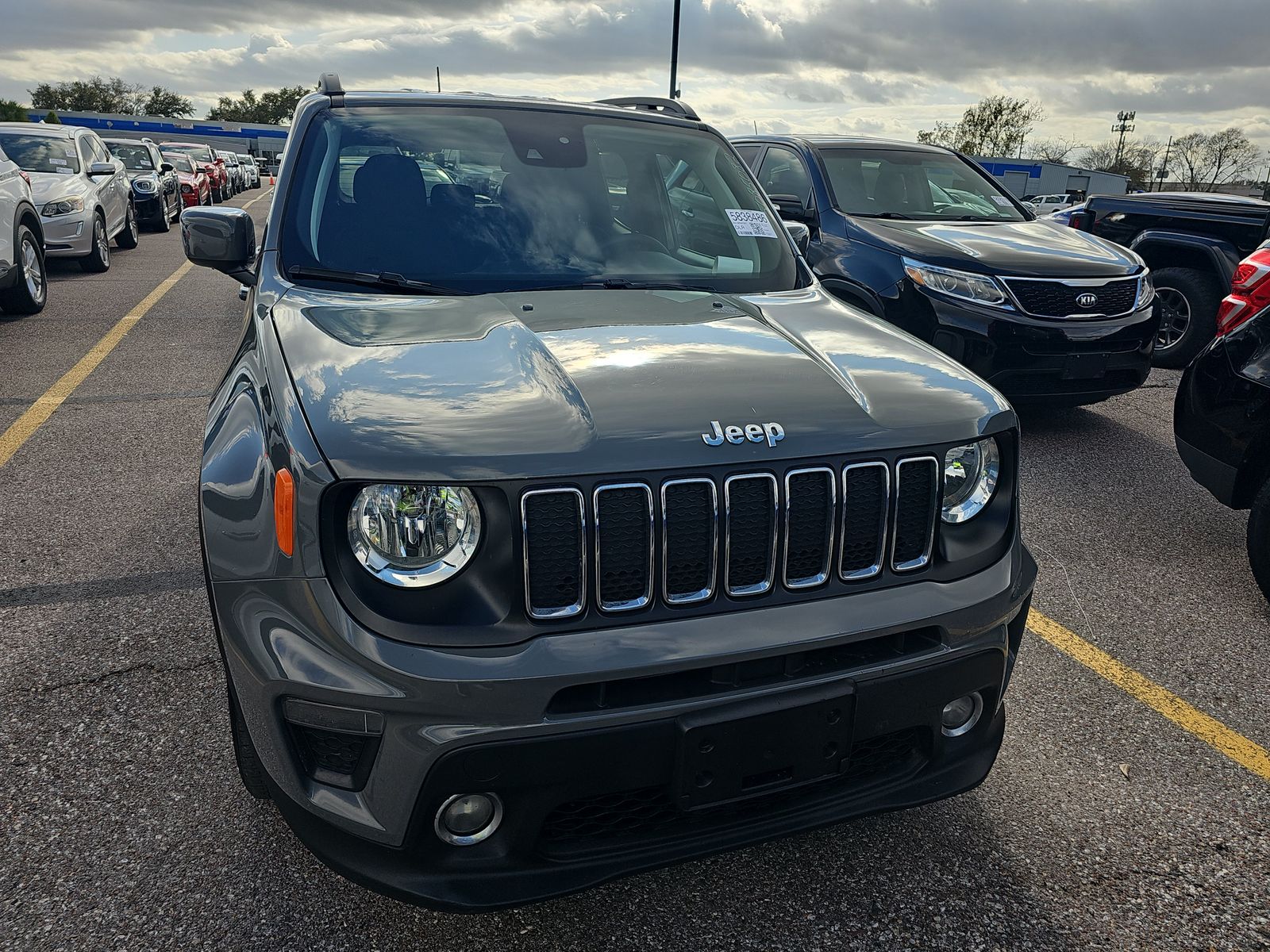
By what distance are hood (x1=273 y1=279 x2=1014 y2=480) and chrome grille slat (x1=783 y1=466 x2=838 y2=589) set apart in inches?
1.8

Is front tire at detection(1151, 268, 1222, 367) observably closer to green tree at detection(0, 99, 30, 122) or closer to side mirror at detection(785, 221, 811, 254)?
side mirror at detection(785, 221, 811, 254)

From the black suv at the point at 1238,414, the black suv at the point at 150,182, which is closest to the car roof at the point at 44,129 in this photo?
the black suv at the point at 150,182

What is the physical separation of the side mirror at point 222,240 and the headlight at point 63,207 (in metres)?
9.38

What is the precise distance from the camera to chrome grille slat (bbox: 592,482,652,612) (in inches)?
69.3

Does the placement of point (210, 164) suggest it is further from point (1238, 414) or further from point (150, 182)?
point (1238, 414)

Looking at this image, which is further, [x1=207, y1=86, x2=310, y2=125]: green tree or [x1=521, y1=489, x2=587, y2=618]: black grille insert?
[x1=207, y1=86, x2=310, y2=125]: green tree

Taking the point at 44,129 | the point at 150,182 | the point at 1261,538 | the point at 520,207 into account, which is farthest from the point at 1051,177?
the point at 520,207

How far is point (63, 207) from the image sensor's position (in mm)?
11070

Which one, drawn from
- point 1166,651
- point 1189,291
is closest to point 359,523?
point 1166,651

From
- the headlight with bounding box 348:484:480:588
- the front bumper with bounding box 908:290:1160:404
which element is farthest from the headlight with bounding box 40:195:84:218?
the headlight with bounding box 348:484:480:588

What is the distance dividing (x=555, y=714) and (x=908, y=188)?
20.4 ft

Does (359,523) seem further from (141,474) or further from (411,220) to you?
(141,474)

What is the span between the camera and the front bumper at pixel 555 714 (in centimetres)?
167

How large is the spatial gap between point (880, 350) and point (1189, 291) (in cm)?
668
